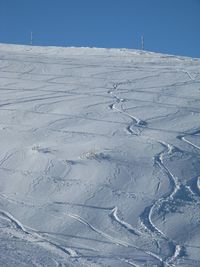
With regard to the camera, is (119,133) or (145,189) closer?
(145,189)

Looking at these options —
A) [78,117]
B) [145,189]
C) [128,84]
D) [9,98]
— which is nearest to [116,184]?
[145,189]

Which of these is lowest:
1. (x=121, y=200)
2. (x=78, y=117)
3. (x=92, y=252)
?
(x=92, y=252)

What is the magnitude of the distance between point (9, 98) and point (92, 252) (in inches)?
345

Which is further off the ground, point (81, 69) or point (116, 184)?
point (81, 69)

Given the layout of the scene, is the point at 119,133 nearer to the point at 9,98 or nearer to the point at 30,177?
the point at 30,177

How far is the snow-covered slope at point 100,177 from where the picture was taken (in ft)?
22.3

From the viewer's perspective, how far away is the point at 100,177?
341 inches

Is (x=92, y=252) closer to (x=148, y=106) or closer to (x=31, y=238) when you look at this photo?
(x=31, y=238)

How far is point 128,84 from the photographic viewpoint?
16.4 metres

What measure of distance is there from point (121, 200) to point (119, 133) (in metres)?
2.99

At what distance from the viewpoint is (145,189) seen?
8227mm

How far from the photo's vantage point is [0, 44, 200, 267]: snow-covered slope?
679cm

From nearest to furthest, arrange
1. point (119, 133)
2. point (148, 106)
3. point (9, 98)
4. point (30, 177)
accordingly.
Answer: point (30, 177) → point (119, 133) → point (148, 106) → point (9, 98)

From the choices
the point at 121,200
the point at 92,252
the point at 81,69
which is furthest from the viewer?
the point at 81,69
